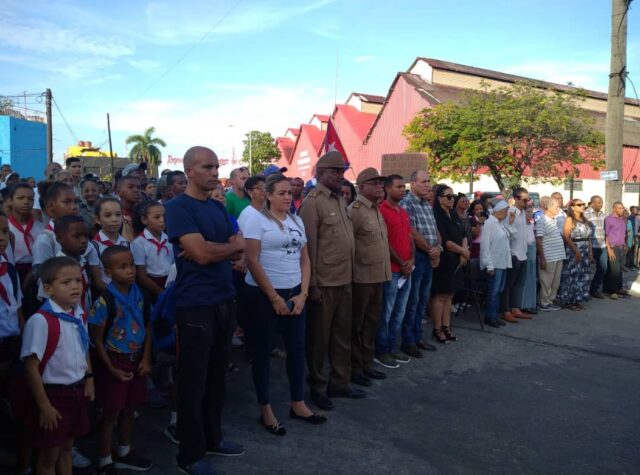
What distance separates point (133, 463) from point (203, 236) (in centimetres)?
155

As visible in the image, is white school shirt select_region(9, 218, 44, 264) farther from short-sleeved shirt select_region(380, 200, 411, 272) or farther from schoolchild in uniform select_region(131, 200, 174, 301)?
short-sleeved shirt select_region(380, 200, 411, 272)

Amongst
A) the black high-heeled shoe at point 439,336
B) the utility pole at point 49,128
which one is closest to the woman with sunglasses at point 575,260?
the black high-heeled shoe at point 439,336

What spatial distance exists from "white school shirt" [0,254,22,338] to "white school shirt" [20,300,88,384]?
0.40 m

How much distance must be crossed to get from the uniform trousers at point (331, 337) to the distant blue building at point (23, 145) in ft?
101

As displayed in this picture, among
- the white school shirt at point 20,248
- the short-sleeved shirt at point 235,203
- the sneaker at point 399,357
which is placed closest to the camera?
the white school shirt at point 20,248

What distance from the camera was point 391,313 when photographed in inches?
222

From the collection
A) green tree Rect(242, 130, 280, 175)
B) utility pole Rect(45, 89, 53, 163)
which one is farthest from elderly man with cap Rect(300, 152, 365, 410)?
green tree Rect(242, 130, 280, 175)

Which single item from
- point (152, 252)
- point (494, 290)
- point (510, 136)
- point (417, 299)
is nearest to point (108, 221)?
point (152, 252)

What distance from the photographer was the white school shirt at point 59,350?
271 cm

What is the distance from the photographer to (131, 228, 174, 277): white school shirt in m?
4.11

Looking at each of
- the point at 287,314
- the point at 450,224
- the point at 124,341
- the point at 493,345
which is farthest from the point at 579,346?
the point at 124,341

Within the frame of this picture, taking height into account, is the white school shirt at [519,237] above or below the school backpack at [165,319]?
above

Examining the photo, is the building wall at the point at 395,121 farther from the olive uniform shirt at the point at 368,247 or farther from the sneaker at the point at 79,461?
the sneaker at the point at 79,461

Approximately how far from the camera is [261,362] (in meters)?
3.89
